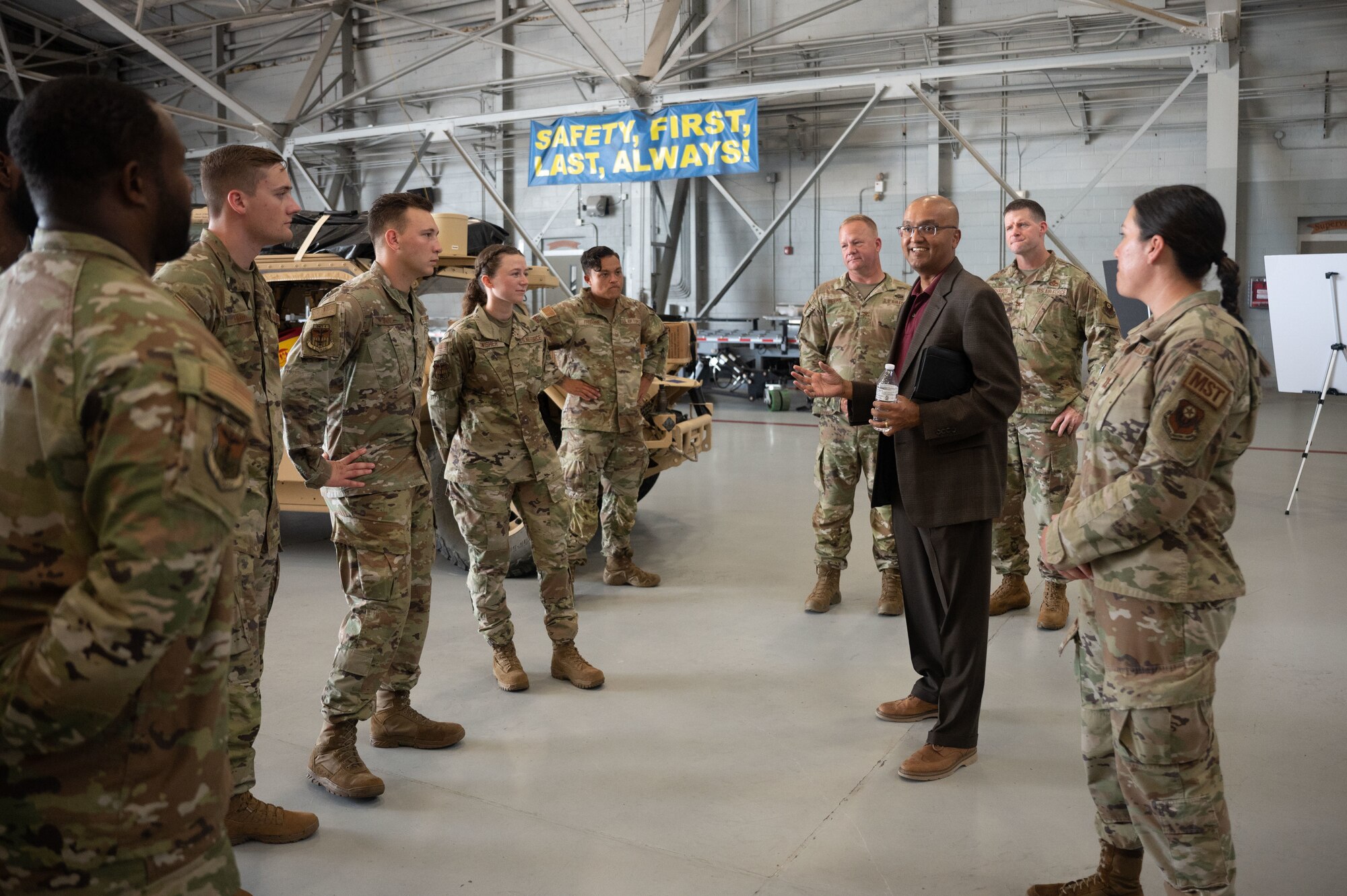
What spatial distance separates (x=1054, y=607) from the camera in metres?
4.48

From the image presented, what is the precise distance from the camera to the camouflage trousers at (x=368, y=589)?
9.66 ft

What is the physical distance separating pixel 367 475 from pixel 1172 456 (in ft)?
6.63

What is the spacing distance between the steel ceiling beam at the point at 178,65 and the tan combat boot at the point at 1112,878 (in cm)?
1119

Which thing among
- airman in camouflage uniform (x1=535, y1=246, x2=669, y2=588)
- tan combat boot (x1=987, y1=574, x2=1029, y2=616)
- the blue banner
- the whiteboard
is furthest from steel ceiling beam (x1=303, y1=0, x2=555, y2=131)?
tan combat boot (x1=987, y1=574, x2=1029, y2=616)

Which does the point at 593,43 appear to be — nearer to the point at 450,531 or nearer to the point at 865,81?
the point at 865,81

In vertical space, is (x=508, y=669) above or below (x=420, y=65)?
below

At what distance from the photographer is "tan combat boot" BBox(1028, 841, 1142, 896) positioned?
2252 millimetres

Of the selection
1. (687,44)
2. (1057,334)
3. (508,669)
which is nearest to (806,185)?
(687,44)

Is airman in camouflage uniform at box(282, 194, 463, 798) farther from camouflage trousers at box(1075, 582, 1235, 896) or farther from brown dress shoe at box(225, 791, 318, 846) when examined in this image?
camouflage trousers at box(1075, 582, 1235, 896)

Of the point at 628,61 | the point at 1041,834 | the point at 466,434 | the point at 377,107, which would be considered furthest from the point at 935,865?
the point at 377,107

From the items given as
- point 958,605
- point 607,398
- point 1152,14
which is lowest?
point 958,605

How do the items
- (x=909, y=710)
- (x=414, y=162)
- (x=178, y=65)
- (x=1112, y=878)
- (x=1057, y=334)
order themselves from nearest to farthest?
(x=1112, y=878)
(x=909, y=710)
(x=1057, y=334)
(x=178, y=65)
(x=414, y=162)

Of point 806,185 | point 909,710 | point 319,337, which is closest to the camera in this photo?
point 319,337

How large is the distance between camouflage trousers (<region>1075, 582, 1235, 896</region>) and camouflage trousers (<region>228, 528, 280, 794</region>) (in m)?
1.93
